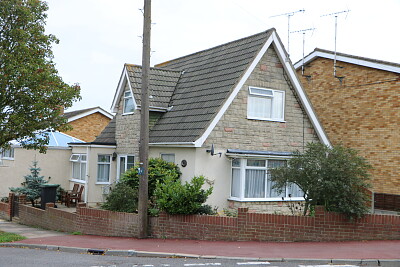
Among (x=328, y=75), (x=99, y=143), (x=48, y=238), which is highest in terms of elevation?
(x=328, y=75)

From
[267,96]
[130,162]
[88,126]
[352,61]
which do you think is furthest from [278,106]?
[88,126]

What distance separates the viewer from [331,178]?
14.3 m

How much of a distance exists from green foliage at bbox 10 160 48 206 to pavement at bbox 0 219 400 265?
23.1 ft

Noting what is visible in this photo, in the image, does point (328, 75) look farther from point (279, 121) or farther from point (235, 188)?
point (235, 188)

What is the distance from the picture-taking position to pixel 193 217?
1480cm

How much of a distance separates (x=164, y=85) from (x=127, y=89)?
170cm

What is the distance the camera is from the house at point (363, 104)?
22.4 meters

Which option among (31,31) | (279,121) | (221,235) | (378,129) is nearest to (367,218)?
(221,235)

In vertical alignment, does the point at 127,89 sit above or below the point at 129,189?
above

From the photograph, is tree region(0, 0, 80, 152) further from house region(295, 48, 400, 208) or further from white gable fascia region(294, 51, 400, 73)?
white gable fascia region(294, 51, 400, 73)

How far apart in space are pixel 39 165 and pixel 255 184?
496 inches

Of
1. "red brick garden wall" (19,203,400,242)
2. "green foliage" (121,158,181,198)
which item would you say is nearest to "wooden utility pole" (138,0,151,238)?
"red brick garden wall" (19,203,400,242)

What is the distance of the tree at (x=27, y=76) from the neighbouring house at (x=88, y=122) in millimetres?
18668

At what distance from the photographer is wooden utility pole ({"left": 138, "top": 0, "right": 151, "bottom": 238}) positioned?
49.4ft
